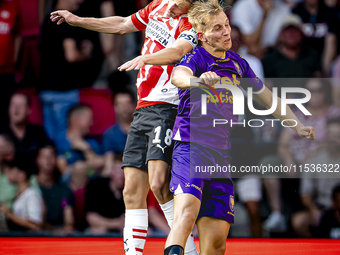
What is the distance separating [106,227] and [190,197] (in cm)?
257

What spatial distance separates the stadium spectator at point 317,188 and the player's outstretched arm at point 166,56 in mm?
2368

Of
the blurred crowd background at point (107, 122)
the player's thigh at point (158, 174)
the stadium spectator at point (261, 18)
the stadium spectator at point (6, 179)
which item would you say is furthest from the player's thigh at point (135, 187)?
the stadium spectator at point (261, 18)

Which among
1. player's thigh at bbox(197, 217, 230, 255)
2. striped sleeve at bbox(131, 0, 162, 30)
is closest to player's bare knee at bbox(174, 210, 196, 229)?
player's thigh at bbox(197, 217, 230, 255)

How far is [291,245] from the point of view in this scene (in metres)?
4.10

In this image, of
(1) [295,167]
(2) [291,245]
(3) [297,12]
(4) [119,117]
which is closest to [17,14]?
(4) [119,117]

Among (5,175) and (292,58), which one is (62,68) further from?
(292,58)

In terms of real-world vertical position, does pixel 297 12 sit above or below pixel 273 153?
above

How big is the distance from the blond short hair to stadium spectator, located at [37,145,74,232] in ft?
9.07

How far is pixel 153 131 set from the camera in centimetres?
295

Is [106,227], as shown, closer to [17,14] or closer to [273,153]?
[273,153]

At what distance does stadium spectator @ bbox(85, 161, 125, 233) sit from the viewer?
477cm

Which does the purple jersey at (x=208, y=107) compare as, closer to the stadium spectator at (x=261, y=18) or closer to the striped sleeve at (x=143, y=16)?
the striped sleeve at (x=143, y=16)

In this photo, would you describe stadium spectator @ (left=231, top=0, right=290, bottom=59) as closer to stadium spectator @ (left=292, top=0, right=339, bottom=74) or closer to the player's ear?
stadium spectator @ (left=292, top=0, right=339, bottom=74)

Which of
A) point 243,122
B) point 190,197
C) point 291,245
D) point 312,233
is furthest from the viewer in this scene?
point 243,122
